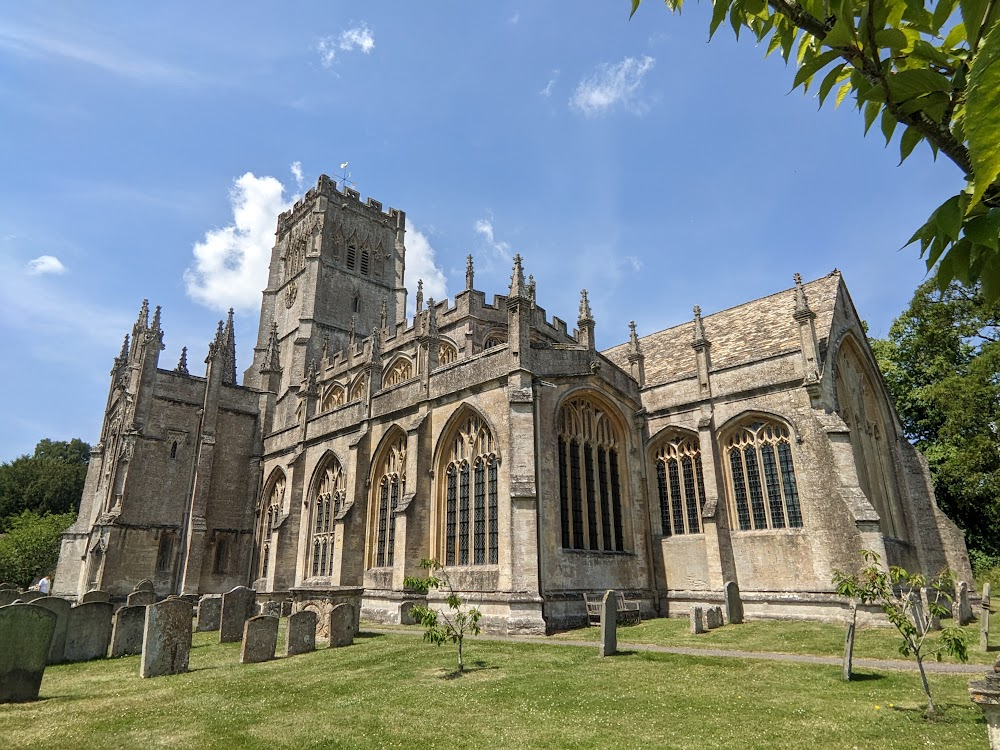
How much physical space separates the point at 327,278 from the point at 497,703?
4180 centimetres

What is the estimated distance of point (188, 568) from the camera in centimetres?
2753

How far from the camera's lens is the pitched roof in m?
21.5

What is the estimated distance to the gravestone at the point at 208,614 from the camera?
18531 millimetres

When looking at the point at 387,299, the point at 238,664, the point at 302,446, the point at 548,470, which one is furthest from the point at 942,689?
the point at 387,299

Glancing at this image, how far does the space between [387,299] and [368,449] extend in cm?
2846

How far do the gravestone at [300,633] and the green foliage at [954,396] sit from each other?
26.2m

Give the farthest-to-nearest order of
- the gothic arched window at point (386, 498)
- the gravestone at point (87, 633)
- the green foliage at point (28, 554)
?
the green foliage at point (28, 554) < the gothic arched window at point (386, 498) < the gravestone at point (87, 633)

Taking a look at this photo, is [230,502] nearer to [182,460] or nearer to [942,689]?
[182,460]

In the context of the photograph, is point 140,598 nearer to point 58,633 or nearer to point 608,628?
point 58,633

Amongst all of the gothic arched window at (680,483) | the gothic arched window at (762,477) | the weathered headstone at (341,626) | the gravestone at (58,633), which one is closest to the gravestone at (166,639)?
the weathered headstone at (341,626)

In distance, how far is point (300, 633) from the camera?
549 inches

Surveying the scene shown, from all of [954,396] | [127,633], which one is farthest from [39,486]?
[954,396]

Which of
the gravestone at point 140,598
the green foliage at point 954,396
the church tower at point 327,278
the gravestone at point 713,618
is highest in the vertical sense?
the church tower at point 327,278

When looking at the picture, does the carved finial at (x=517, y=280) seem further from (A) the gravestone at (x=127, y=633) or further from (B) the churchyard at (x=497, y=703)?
(A) the gravestone at (x=127, y=633)
